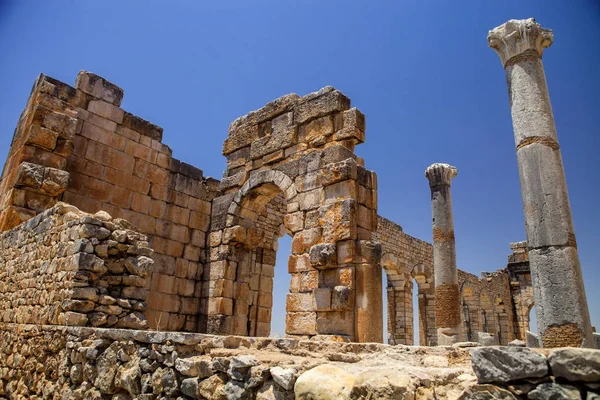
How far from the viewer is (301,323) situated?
23.0 feet

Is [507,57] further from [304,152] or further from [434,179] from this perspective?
[434,179]

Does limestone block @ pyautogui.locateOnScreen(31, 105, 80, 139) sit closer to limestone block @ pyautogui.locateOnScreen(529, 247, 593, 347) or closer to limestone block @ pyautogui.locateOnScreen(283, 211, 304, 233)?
limestone block @ pyautogui.locateOnScreen(283, 211, 304, 233)

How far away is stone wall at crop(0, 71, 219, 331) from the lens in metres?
7.38

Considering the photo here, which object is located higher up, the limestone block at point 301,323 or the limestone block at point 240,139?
the limestone block at point 240,139

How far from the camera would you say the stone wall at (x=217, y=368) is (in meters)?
2.15

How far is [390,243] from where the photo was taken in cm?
1680

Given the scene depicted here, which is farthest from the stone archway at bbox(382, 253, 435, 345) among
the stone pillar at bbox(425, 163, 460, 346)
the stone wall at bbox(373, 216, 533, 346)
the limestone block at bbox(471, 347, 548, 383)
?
the limestone block at bbox(471, 347, 548, 383)

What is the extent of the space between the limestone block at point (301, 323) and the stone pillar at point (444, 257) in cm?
664

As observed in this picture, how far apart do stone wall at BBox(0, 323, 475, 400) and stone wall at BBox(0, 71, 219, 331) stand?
11.1ft

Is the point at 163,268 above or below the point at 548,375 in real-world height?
above

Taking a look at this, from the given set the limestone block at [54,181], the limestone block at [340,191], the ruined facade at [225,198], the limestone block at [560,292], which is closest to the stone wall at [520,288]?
the ruined facade at [225,198]

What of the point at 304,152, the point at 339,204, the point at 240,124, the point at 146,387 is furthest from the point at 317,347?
the point at 240,124

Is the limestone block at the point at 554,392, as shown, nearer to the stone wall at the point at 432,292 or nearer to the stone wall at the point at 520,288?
the stone wall at the point at 432,292

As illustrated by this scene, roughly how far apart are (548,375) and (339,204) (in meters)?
5.34
